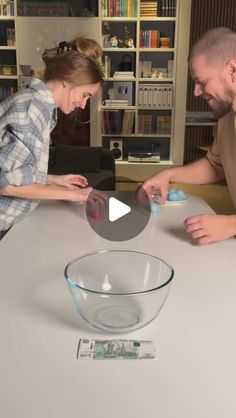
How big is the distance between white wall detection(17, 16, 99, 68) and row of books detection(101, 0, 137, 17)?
0.16 meters

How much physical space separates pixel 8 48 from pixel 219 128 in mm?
4081

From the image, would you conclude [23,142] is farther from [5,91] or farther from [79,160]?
[5,91]

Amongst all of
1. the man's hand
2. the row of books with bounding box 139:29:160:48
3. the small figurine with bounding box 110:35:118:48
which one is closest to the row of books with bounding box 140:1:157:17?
the row of books with bounding box 139:29:160:48

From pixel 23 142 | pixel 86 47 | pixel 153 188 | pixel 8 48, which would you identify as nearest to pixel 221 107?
pixel 153 188

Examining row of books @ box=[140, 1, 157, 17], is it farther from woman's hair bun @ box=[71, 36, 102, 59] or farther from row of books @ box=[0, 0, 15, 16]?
woman's hair bun @ box=[71, 36, 102, 59]

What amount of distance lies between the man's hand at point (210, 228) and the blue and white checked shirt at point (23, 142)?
21.6 inches

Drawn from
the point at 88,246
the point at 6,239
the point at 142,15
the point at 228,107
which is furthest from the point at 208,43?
the point at 142,15

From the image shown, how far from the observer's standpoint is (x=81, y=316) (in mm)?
906

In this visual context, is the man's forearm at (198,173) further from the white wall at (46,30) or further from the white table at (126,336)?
the white wall at (46,30)

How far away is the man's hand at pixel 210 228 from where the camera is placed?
4.28 ft

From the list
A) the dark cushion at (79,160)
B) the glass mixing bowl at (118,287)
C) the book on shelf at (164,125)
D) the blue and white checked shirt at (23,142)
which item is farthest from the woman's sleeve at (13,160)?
the book on shelf at (164,125)

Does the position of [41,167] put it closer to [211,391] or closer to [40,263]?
[40,263]
